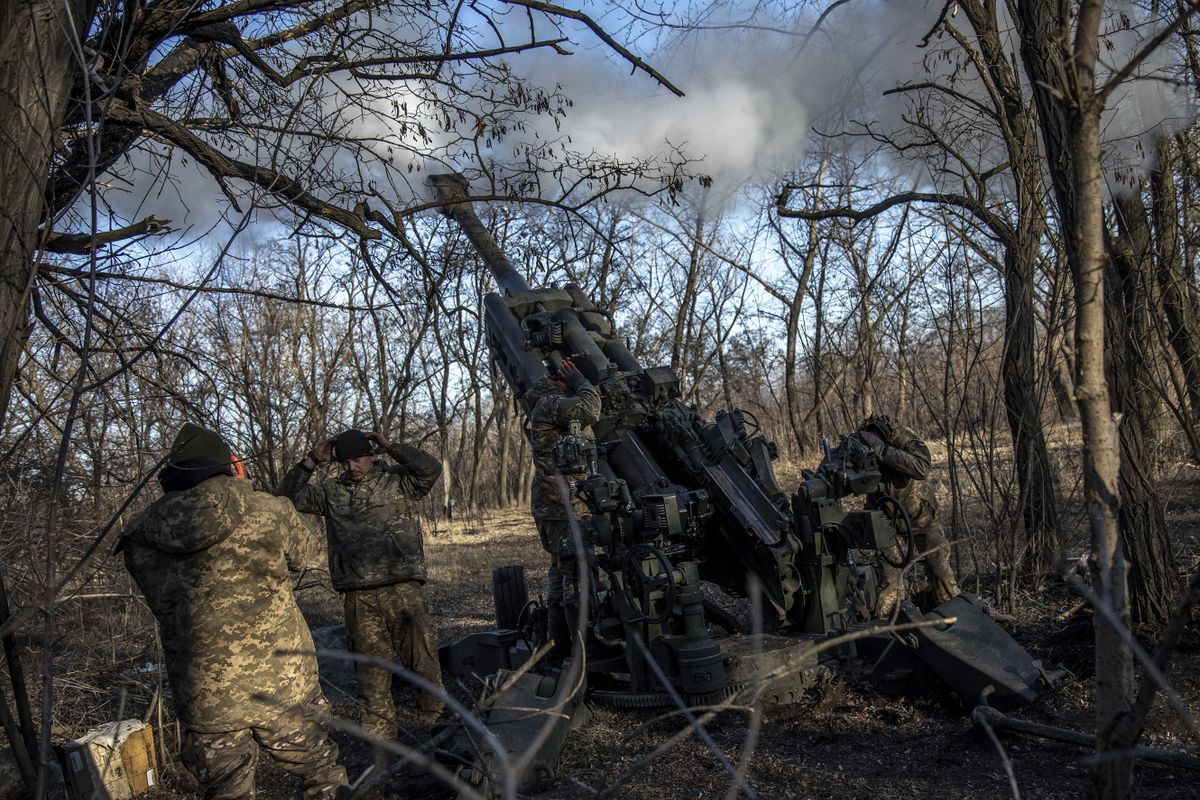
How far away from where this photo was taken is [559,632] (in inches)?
278

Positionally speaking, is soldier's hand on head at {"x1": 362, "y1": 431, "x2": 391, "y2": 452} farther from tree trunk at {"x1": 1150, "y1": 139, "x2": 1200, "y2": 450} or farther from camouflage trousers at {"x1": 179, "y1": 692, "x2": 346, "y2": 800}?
tree trunk at {"x1": 1150, "y1": 139, "x2": 1200, "y2": 450}

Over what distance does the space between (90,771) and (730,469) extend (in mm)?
4247

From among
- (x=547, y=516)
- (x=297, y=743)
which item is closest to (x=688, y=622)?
(x=547, y=516)

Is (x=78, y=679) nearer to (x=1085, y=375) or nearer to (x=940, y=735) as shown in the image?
(x=940, y=735)

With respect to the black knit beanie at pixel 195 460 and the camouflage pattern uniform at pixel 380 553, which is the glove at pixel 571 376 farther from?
the black knit beanie at pixel 195 460

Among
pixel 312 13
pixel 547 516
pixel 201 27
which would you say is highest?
pixel 312 13

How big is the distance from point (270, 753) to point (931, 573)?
4906 millimetres

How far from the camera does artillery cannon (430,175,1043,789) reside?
553cm

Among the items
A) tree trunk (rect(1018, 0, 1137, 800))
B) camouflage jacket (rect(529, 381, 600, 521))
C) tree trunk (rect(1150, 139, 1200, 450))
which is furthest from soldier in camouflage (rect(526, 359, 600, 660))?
tree trunk (rect(1018, 0, 1137, 800))

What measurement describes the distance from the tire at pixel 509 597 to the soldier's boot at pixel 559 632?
572 mm

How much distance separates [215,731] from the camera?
4367 millimetres

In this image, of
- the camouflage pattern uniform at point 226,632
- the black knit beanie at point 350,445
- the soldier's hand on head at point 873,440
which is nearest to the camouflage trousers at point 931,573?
the soldier's hand on head at point 873,440

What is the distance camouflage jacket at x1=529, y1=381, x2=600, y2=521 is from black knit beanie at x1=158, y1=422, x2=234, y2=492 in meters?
2.74

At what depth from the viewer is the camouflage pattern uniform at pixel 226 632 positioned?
171 inches
